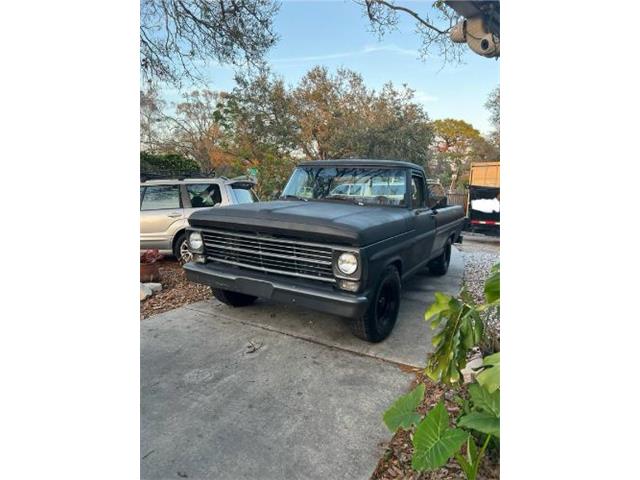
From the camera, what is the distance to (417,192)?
15.0ft

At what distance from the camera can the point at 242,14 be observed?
442 centimetres

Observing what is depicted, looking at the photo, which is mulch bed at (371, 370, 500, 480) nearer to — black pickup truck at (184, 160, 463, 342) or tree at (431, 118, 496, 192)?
black pickup truck at (184, 160, 463, 342)

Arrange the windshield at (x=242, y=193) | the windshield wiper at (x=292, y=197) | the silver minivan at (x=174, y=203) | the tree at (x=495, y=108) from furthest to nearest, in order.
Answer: the windshield at (x=242, y=193)
the silver minivan at (x=174, y=203)
the windshield wiper at (x=292, y=197)
the tree at (x=495, y=108)

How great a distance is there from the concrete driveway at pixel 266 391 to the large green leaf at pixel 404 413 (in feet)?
1.09

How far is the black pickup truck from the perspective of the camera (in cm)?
291

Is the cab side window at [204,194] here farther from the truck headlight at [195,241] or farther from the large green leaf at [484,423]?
the large green leaf at [484,423]

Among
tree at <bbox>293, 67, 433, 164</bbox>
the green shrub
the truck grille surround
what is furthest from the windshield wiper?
tree at <bbox>293, 67, 433, 164</bbox>

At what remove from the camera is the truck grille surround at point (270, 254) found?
3020 millimetres

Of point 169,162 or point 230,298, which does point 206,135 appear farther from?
point 230,298

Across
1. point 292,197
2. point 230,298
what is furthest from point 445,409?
point 292,197

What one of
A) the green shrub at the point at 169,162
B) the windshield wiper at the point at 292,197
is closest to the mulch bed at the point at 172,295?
the windshield wiper at the point at 292,197
